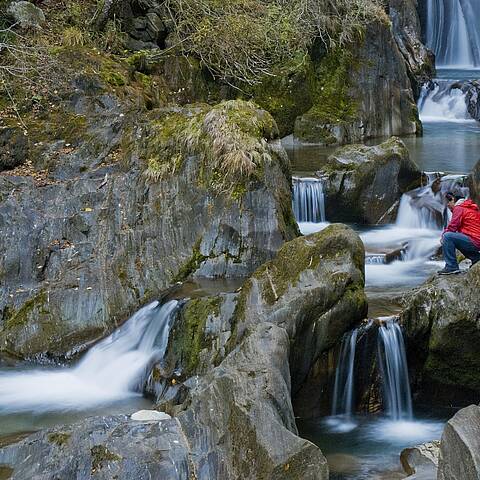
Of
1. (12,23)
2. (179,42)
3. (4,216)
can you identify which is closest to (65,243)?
(4,216)

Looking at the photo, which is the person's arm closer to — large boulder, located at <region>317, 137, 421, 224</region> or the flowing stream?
the flowing stream

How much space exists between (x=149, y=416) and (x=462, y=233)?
4.22 meters

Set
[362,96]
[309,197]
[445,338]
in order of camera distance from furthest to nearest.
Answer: [362,96] < [309,197] < [445,338]

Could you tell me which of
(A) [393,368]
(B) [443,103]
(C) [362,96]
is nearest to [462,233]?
(A) [393,368]

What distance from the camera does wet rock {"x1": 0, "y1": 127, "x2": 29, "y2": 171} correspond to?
1098cm

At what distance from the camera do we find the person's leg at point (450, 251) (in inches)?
330

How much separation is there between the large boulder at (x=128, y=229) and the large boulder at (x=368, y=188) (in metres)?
2.29

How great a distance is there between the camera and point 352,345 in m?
7.73

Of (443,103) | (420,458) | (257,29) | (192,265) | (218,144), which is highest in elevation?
(257,29)

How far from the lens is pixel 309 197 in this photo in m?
12.9

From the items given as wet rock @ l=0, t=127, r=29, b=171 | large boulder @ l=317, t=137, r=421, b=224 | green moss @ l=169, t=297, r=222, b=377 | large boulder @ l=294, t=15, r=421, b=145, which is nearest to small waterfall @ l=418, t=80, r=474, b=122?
large boulder @ l=294, t=15, r=421, b=145

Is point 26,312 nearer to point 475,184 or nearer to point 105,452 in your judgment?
point 105,452

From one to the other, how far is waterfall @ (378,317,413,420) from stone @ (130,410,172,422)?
2.62 metres

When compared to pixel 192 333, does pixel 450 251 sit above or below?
above
